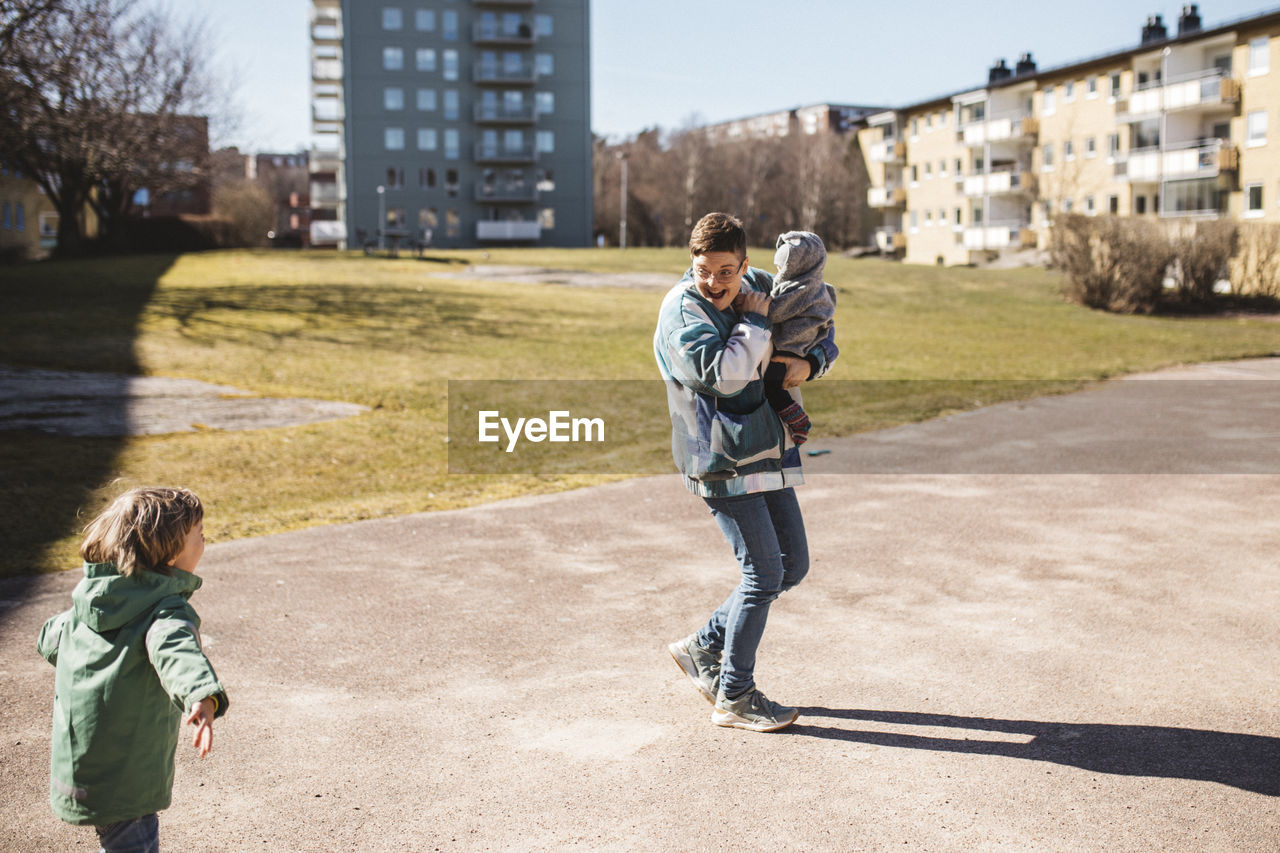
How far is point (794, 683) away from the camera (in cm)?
448

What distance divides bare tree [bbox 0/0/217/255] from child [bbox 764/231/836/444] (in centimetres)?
1855

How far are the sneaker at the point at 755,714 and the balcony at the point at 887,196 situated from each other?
236 ft

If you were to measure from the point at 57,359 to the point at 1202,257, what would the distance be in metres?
26.4

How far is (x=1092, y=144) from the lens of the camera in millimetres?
55500

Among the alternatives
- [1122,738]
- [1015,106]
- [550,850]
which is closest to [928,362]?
[1122,738]

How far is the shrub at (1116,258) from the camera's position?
90.6 ft

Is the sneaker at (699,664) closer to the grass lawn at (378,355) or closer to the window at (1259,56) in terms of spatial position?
the grass lawn at (378,355)

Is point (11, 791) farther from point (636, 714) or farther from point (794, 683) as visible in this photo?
point (794, 683)

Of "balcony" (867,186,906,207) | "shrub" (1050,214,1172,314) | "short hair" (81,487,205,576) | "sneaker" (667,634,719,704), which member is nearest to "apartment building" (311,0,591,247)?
"balcony" (867,186,906,207)

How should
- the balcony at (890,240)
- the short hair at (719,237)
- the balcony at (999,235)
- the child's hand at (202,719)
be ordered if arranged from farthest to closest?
the balcony at (890,240) → the balcony at (999,235) → the short hair at (719,237) → the child's hand at (202,719)

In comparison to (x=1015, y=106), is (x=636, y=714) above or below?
below

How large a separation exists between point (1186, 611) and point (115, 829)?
4690 millimetres

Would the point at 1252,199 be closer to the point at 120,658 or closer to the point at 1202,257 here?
the point at 1202,257

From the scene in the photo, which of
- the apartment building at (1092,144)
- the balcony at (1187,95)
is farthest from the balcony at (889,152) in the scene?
the balcony at (1187,95)
